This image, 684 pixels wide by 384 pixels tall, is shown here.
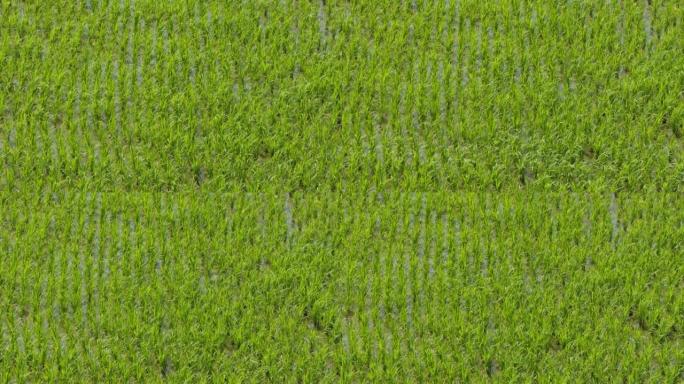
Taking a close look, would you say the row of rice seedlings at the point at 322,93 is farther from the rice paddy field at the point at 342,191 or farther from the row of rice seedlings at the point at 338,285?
the row of rice seedlings at the point at 338,285

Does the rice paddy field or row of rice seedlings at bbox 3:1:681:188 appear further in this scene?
row of rice seedlings at bbox 3:1:681:188

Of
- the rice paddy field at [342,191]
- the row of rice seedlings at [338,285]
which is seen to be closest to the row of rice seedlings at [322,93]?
the rice paddy field at [342,191]

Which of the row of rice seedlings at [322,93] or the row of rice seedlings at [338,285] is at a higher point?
the row of rice seedlings at [322,93]

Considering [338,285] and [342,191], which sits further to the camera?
[342,191]

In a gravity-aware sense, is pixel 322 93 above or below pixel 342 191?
above

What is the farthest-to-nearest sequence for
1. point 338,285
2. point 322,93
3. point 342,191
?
point 322,93 < point 342,191 < point 338,285

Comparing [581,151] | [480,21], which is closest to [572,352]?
[581,151]

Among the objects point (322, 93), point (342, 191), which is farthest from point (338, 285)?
point (322, 93)

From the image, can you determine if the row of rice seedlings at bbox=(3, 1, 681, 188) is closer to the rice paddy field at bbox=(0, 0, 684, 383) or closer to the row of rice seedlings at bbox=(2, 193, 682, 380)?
the rice paddy field at bbox=(0, 0, 684, 383)

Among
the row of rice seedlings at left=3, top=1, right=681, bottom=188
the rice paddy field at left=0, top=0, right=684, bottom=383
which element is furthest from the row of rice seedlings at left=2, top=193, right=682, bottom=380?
the row of rice seedlings at left=3, top=1, right=681, bottom=188

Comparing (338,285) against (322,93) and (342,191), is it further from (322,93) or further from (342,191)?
(322,93)
